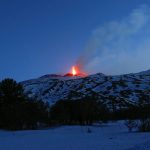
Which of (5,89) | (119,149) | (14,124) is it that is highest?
(5,89)

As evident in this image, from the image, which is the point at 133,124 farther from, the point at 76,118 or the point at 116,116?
the point at 116,116

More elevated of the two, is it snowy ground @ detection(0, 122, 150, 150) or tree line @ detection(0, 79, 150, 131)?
tree line @ detection(0, 79, 150, 131)

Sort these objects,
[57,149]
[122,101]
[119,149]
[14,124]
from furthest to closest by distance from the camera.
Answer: [122,101] → [14,124] → [57,149] → [119,149]

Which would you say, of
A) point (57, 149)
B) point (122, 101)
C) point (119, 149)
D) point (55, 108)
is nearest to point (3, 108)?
point (55, 108)

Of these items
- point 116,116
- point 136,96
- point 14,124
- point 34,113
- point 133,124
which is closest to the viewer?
point 133,124

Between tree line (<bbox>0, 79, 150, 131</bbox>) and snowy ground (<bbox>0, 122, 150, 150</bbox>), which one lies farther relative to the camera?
tree line (<bbox>0, 79, 150, 131</bbox>)

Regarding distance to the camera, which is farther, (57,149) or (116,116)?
(116,116)

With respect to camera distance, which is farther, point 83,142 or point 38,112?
point 38,112

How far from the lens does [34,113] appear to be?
2672 inches

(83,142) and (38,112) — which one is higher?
(38,112)

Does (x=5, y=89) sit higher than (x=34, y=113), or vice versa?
(x=5, y=89)

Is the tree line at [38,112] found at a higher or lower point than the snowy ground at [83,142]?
higher

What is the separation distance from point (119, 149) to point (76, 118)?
61.7 metres

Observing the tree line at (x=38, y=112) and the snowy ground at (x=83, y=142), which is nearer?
the snowy ground at (x=83, y=142)
